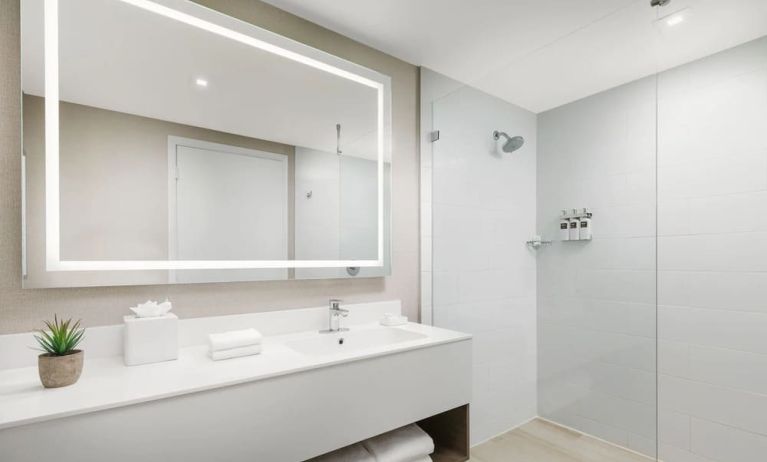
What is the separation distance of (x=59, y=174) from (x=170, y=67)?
21.7 inches

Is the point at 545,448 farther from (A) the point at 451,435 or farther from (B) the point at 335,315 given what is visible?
(B) the point at 335,315

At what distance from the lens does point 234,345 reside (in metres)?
1.36

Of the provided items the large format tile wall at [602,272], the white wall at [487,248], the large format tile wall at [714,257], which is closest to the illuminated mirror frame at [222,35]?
the white wall at [487,248]

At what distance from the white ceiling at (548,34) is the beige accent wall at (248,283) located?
9 cm

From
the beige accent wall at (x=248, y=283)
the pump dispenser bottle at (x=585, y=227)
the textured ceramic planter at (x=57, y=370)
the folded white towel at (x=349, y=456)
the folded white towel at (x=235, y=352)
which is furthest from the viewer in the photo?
the pump dispenser bottle at (x=585, y=227)

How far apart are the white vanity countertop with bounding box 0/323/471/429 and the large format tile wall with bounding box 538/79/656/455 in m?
1.21

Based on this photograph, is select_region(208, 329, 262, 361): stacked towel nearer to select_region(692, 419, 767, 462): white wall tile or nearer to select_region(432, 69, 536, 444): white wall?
select_region(432, 69, 536, 444): white wall

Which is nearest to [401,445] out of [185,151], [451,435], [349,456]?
[349,456]

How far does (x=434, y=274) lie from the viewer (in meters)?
2.29

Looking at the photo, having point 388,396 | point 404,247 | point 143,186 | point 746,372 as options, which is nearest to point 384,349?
point 388,396

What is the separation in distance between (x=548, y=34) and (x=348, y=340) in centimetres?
185

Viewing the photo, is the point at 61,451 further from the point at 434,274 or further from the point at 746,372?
the point at 746,372

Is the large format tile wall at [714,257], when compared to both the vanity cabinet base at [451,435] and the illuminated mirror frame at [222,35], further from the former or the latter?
the illuminated mirror frame at [222,35]

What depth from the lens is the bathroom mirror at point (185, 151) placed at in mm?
1269
